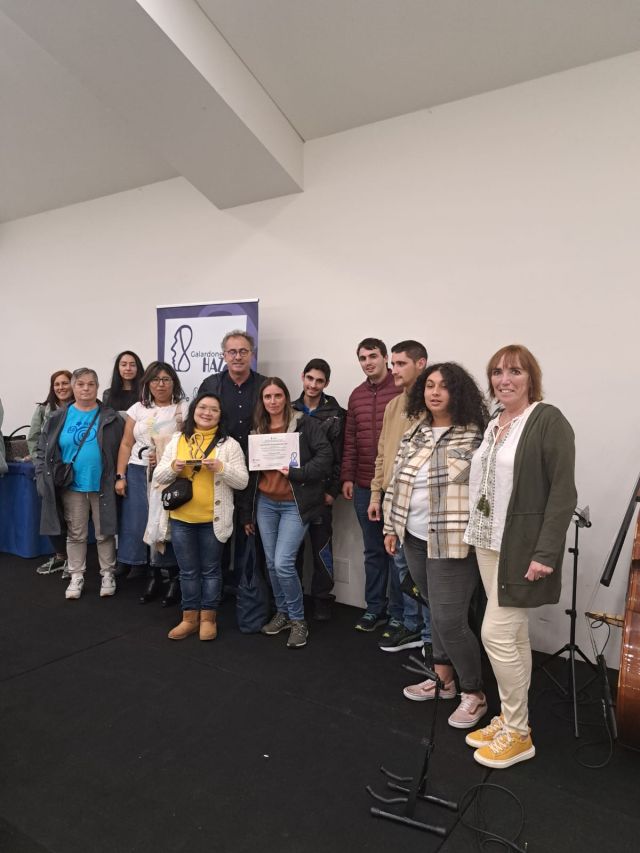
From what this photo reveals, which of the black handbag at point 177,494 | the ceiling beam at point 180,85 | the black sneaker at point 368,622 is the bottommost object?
the black sneaker at point 368,622

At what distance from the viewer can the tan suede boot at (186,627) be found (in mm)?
2953

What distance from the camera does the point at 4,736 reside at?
2.06m

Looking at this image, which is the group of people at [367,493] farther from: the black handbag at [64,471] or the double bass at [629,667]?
the double bass at [629,667]

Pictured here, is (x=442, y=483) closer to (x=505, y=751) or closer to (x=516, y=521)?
(x=516, y=521)

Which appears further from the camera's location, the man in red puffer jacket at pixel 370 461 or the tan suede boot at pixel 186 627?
the man in red puffer jacket at pixel 370 461

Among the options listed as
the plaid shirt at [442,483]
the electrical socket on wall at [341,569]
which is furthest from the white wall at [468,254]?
the plaid shirt at [442,483]

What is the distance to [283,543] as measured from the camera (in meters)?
2.90

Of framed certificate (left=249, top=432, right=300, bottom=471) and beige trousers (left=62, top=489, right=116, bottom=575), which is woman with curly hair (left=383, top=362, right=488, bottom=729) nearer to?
framed certificate (left=249, top=432, right=300, bottom=471)

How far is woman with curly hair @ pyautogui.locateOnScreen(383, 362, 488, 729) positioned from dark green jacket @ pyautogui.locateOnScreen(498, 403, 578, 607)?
242 millimetres

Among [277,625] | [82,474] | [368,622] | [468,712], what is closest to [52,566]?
[82,474]

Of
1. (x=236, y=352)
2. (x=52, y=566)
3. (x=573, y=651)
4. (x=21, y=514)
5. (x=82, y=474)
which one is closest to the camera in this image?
(x=573, y=651)

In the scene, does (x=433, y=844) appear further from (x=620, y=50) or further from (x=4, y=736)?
(x=620, y=50)

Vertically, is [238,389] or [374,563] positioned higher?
[238,389]

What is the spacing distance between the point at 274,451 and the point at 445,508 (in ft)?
3.58
